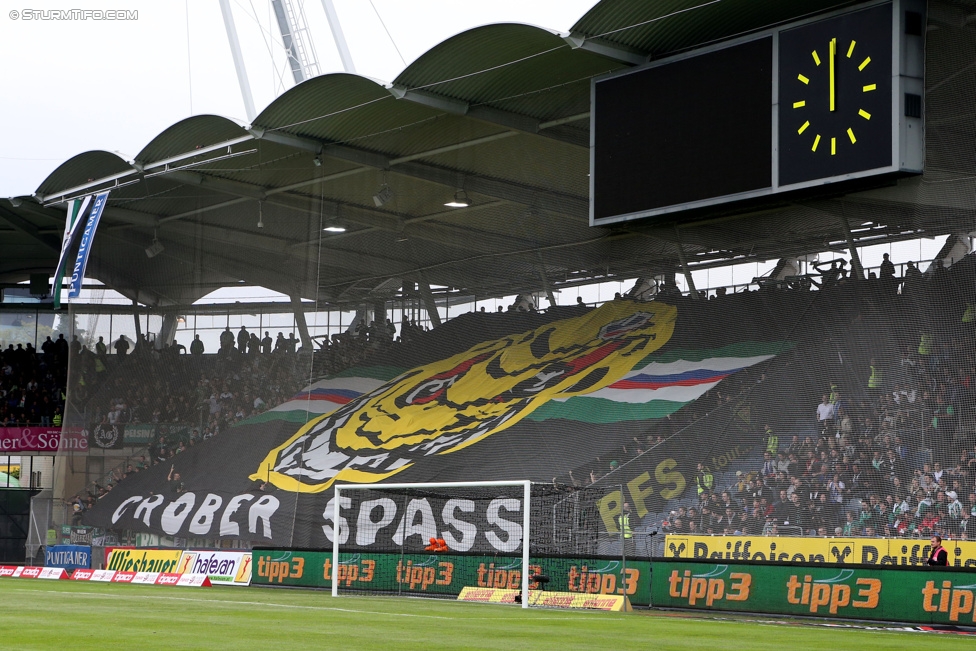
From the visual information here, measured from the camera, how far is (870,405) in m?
21.6

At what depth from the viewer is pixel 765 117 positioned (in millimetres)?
23078

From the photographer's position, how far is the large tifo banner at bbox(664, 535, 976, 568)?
19156 mm

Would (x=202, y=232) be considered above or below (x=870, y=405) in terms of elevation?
above

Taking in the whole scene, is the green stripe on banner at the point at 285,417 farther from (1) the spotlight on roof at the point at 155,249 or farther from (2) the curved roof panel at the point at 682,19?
(2) the curved roof panel at the point at 682,19

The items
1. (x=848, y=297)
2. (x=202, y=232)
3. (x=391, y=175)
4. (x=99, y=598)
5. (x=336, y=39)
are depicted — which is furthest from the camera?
(x=336, y=39)

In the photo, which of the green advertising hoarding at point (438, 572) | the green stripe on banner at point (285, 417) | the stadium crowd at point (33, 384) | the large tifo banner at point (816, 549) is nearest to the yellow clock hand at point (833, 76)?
the large tifo banner at point (816, 549)

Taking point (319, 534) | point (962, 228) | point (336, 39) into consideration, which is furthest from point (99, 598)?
point (336, 39)

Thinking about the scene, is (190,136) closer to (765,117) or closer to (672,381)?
(672,381)

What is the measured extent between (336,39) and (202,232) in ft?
47.8

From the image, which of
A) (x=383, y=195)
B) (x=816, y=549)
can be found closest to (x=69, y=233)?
(x=383, y=195)

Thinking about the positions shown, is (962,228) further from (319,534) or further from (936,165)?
(319,534)

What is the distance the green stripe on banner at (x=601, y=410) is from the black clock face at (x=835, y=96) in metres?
5.20

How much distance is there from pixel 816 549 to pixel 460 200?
12.9 metres

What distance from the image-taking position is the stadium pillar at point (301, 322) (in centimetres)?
3072
